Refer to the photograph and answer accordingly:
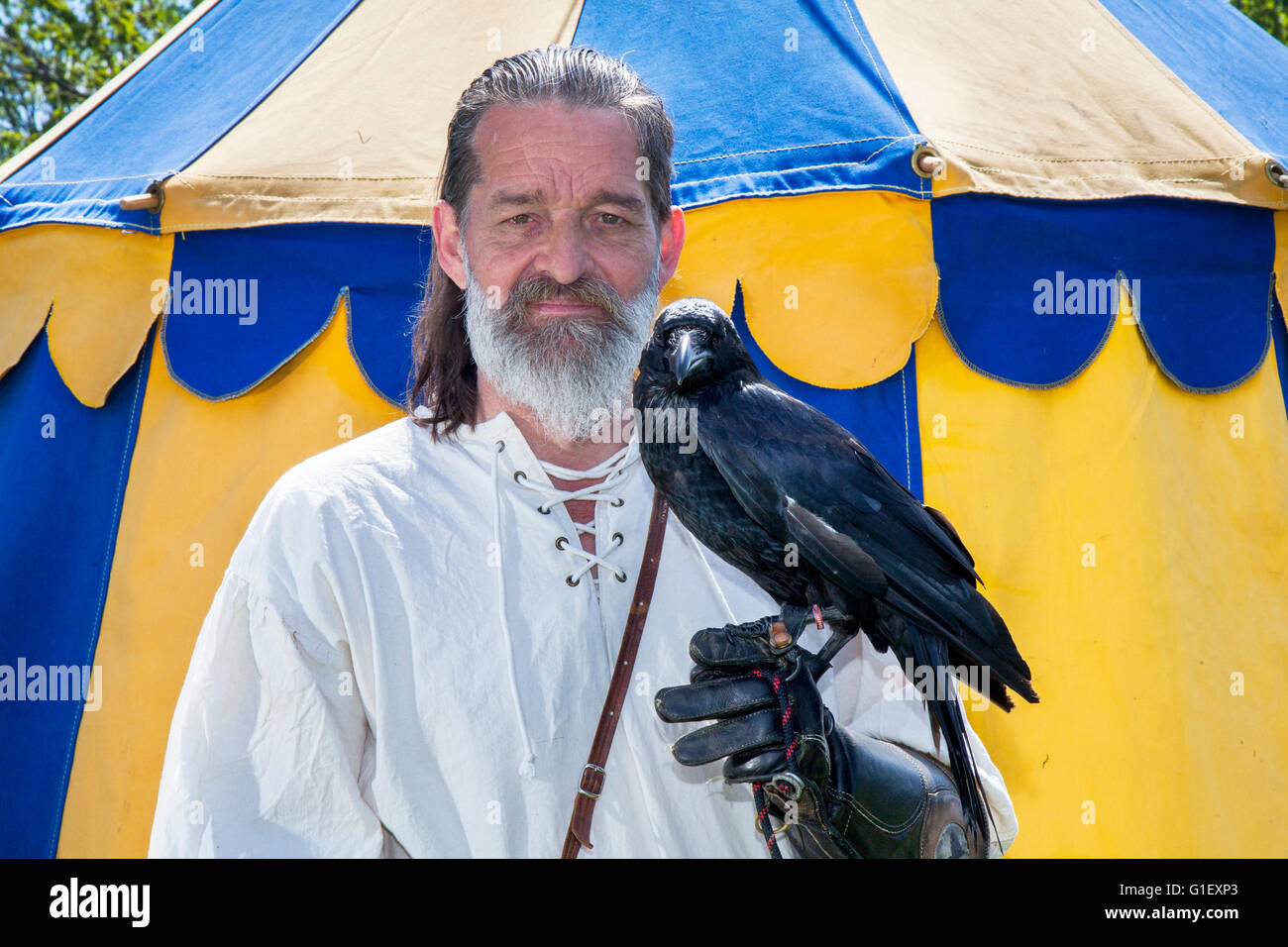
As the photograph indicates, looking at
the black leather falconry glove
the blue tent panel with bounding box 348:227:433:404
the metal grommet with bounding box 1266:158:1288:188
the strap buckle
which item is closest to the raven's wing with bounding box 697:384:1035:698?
the black leather falconry glove

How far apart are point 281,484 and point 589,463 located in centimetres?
64

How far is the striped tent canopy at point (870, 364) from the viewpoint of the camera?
367 centimetres

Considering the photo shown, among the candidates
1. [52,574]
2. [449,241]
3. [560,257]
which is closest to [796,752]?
[560,257]

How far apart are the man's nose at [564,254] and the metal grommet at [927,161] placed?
5.21ft

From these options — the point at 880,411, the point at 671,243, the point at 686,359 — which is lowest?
the point at 686,359

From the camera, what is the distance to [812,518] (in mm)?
2096

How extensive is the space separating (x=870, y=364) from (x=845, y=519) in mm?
1623

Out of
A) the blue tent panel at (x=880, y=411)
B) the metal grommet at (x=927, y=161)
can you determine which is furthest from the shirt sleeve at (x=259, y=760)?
the metal grommet at (x=927, y=161)

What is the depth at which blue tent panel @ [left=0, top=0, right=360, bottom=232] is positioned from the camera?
4043 mm

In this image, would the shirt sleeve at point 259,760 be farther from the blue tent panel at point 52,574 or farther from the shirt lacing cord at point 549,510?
the blue tent panel at point 52,574

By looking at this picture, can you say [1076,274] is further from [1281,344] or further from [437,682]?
[437,682]

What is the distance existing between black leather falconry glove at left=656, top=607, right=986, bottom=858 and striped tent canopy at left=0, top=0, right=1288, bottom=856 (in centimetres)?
149
